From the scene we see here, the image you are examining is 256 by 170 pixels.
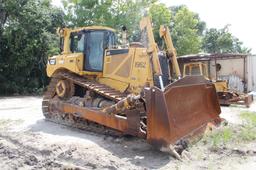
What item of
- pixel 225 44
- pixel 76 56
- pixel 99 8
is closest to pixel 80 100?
pixel 76 56

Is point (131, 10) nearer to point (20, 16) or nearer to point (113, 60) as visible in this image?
point (20, 16)

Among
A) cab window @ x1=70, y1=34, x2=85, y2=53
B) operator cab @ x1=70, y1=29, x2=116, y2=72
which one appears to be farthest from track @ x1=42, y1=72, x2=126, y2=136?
cab window @ x1=70, y1=34, x2=85, y2=53

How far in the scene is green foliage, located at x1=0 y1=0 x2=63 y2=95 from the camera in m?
22.5

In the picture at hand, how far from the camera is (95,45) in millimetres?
10508

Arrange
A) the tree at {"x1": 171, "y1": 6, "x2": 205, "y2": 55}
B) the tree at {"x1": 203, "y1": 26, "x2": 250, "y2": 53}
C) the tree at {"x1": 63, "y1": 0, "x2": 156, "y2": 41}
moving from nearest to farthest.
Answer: the tree at {"x1": 63, "y1": 0, "x2": 156, "y2": 41}, the tree at {"x1": 171, "y1": 6, "x2": 205, "y2": 55}, the tree at {"x1": 203, "y1": 26, "x2": 250, "y2": 53}

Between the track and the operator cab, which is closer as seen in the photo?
the track

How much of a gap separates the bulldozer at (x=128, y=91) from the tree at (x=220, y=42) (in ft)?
106

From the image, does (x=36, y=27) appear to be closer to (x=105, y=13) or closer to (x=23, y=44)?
(x=23, y=44)

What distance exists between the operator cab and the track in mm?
462

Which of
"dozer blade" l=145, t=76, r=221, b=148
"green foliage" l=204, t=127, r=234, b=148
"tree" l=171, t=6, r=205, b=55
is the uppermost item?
"tree" l=171, t=6, r=205, b=55

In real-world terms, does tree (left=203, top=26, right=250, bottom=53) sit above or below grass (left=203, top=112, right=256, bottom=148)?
above

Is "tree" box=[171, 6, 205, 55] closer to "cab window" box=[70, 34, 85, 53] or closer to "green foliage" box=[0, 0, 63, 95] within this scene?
"green foliage" box=[0, 0, 63, 95]

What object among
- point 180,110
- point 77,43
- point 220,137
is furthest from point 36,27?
point 220,137

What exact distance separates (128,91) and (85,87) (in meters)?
1.27
